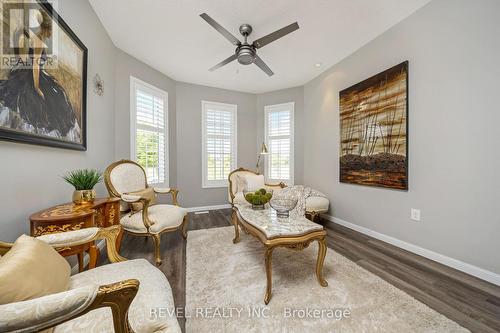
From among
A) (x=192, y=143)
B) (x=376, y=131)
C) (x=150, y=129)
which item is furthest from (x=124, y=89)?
(x=376, y=131)

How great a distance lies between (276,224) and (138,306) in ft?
3.82

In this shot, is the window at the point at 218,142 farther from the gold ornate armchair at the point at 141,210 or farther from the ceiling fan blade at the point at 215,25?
the ceiling fan blade at the point at 215,25

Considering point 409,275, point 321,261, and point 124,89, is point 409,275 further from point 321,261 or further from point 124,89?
point 124,89

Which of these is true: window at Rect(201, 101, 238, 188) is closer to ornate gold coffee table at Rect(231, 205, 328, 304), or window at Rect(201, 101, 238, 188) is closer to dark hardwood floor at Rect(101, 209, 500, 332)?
dark hardwood floor at Rect(101, 209, 500, 332)

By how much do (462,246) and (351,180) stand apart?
141 cm

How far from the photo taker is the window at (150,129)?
10.4 feet

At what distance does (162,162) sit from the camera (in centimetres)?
378

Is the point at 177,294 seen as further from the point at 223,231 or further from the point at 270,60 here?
the point at 270,60

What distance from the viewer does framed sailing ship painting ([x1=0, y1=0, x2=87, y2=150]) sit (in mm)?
1186

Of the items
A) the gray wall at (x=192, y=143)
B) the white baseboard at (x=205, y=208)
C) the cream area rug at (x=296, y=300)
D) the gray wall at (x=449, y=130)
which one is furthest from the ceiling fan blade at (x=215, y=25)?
the white baseboard at (x=205, y=208)

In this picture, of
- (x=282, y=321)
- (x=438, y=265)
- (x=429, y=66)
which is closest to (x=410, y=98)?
(x=429, y=66)

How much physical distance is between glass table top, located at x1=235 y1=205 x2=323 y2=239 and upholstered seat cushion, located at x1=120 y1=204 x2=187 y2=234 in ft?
2.80

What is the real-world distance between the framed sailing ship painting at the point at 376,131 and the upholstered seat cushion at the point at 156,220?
109 inches

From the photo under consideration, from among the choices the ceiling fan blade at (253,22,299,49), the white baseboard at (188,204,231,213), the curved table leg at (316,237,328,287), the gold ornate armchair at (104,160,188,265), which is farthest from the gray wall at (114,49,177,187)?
the curved table leg at (316,237,328,287)
